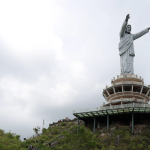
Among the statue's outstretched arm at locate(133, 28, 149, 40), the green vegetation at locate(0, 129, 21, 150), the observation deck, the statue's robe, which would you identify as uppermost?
the statue's outstretched arm at locate(133, 28, 149, 40)

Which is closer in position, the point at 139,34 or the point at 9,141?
the point at 9,141

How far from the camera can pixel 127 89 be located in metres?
50.7

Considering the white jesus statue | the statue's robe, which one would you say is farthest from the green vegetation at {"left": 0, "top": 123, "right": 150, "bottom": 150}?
the white jesus statue

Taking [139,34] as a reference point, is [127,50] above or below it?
below

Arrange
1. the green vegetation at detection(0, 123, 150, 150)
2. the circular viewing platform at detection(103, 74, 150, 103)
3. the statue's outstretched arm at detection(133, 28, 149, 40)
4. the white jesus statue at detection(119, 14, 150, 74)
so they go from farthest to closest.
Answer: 1. the statue's outstretched arm at detection(133, 28, 149, 40)
2. the white jesus statue at detection(119, 14, 150, 74)
3. the circular viewing platform at detection(103, 74, 150, 103)
4. the green vegetation at detection(0, 123, 150, 150)

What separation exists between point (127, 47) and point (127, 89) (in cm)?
1214

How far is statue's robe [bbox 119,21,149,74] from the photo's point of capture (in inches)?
2169

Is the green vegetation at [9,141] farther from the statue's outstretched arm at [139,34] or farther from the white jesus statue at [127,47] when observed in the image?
the statue's outstretched arm at [139,34]

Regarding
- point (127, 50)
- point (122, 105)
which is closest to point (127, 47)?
point (127, 50)

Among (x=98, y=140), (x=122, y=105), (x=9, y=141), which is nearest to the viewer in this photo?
(x=98, y=140)

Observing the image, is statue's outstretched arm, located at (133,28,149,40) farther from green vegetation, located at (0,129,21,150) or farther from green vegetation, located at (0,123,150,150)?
green vegetation, located at (0,129,21,150)

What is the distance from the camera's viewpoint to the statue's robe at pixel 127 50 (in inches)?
2169

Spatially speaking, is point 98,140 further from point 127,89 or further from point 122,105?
point 127,89

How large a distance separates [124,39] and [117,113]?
22412 mm
